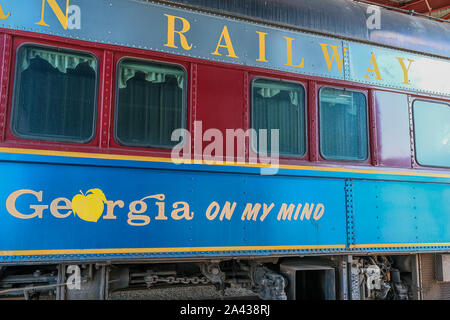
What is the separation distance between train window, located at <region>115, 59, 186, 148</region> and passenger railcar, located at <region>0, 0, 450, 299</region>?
0.5 inches

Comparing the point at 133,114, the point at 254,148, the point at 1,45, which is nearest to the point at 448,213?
A: the point at 254,148

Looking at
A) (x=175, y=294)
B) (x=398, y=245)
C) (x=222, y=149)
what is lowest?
A: (x=175, y=294)

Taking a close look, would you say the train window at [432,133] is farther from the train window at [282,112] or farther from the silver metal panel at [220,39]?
the train window at [282,112]

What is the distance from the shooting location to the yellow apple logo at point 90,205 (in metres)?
2.73

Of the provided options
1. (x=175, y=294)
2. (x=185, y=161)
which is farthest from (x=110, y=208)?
(x=175, y=294)

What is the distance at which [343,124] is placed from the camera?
374 cm

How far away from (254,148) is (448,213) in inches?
95.1

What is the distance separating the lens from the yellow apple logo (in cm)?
273

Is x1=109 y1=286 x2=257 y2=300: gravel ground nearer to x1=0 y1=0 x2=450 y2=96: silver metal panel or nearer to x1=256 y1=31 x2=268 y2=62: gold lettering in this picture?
x1=0 y1=0 x2=450 y2=96: silver metal panel

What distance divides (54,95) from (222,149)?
1464 mm

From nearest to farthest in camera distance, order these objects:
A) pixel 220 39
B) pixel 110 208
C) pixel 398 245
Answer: pixel 110 208
pixel 220 39
pixel 398 245

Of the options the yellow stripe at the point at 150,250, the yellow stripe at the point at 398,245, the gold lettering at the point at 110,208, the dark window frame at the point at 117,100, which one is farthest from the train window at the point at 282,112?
the gold lettering at the point at 110,208

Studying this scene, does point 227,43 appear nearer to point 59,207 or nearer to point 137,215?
point 137,215

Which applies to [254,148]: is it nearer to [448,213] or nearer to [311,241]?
[311,241]
